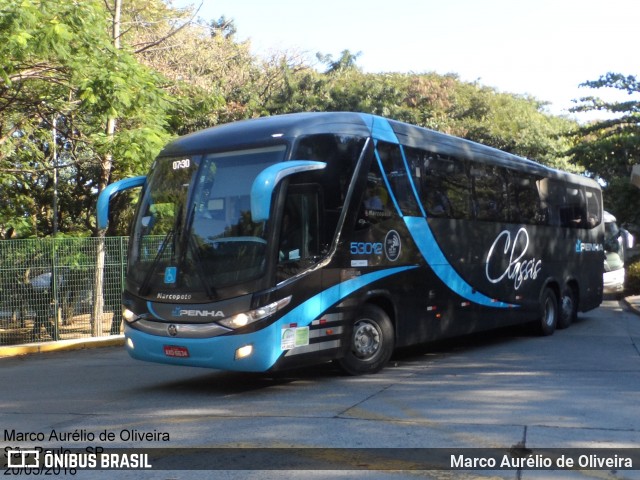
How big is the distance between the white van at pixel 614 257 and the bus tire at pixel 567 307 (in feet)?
33.6

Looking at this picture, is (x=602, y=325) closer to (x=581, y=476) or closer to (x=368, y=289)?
(x=368, y=289)

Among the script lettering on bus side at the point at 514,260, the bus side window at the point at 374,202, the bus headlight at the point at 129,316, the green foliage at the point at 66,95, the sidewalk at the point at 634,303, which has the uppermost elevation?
the green foliage at the point at 66,95

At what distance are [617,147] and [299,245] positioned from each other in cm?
2403

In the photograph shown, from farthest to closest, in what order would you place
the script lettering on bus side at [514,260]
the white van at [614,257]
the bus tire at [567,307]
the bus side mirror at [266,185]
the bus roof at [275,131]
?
the white van at [614,257]
the bus tire at [567,307]
the script lettering on bus side at [514,260]
the bus roof at [275,131]
the bus side mirror at [266,185]

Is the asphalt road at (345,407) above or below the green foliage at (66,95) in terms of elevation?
below

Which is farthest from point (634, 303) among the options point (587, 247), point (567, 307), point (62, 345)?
point (62, 345)

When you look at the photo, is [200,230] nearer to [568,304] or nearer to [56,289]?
[56,289]

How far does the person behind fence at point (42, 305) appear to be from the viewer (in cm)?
1622

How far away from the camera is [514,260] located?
14219 mm

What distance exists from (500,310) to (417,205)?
3376 millimetres

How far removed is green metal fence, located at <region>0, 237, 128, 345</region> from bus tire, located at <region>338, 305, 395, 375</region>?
8595 millimetres

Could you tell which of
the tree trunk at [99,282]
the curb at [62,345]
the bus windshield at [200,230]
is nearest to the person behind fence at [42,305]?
the curb at [62,345]

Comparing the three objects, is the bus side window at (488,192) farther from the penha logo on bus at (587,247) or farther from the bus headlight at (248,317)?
the bus headlight at (248,317)

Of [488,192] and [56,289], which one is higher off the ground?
[488,192]
